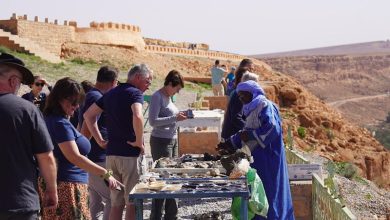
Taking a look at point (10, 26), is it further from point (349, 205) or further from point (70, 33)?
point (349, 205)

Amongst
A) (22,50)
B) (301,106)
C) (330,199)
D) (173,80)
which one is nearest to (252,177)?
(330,199)

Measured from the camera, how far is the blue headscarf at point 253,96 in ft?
17.7

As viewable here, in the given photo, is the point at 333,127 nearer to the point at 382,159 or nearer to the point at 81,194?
the point at 382,159

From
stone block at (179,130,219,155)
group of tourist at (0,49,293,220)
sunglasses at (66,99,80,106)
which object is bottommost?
stone block at (179,130,219,155)

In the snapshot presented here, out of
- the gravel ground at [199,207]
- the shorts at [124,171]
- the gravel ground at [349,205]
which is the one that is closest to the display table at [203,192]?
the shorts at [124,171]

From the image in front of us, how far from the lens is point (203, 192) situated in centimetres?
460

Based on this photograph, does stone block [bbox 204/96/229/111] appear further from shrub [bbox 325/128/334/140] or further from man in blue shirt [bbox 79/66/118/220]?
man in blue shirt [bbox 79/66/118/220]

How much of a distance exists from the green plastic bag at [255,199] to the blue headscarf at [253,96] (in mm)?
612

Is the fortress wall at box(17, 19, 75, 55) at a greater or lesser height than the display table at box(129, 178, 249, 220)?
greater

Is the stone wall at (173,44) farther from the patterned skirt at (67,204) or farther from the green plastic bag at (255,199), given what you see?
the patterned skirt at (67,204)

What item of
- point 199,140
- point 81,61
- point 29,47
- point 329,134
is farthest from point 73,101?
point 81,61

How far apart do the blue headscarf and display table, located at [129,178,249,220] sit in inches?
26.6

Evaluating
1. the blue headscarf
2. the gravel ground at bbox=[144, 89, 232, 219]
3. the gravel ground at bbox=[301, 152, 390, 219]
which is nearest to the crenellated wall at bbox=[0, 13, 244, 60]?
the gravel ground at bbox=[301, 152, 390, 219]

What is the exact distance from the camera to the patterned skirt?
4461mm
